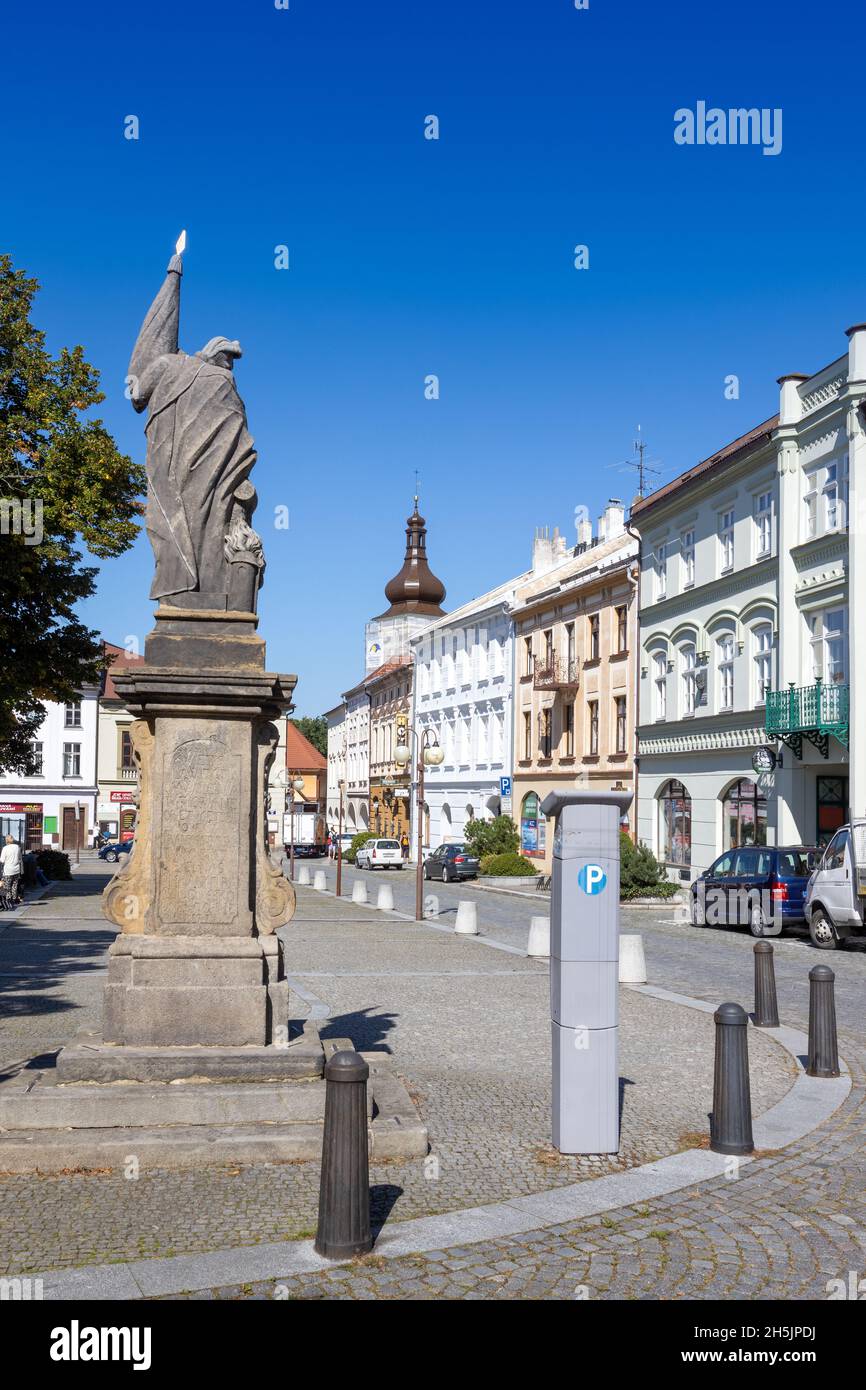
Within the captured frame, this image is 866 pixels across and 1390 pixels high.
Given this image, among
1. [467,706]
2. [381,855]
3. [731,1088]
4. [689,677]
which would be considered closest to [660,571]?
[689,677]

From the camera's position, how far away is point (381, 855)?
53812 mm

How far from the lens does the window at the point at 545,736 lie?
4659cm

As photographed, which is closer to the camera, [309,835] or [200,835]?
[200,835]

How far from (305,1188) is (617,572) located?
35.8m

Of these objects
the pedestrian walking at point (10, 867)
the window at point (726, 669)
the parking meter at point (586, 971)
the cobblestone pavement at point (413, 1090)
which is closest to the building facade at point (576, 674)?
the window at point (726, 669)

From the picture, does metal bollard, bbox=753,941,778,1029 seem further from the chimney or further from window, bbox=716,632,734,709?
the chimney

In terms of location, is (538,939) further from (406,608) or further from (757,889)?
(406,608)

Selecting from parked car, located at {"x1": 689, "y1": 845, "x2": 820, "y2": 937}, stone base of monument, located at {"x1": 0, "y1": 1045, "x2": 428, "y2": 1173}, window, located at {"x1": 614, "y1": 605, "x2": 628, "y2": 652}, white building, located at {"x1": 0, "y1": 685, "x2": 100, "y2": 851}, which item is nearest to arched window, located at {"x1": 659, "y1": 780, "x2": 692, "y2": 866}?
window, located at {"x1": 614, "y1": 605, "x2": 628, "y2": 652}

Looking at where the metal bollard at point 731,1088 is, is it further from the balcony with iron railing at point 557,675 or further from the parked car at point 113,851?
the parked car at point 113,851

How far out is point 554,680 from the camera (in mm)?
44750

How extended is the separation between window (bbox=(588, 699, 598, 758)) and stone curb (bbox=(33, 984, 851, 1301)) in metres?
34.9

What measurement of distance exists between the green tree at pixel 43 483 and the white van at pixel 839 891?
1558 cm

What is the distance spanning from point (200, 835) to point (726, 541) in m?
28.4

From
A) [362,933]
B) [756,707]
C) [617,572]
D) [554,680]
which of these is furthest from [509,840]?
[362,933]
